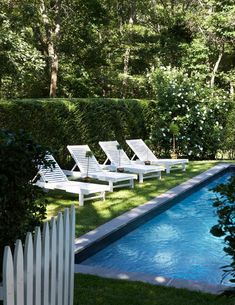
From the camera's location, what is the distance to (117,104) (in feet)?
47.9

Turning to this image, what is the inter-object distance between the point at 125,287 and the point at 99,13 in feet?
60.7

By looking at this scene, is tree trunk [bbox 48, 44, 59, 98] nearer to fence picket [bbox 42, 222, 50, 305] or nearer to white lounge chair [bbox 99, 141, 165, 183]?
white lounge chair [bbox 99, 141, 165, 183]

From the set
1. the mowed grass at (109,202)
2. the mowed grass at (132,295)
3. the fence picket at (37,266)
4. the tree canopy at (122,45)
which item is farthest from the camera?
the tree canopy at (122,45)

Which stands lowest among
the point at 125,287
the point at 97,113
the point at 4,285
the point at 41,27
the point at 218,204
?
the point at 125,287

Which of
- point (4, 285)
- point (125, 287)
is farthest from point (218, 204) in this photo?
point (125, 287)

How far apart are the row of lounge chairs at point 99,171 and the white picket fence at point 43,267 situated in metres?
3.55

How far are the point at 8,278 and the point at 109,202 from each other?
250 inches

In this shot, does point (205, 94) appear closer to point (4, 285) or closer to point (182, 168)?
point (182, 168)

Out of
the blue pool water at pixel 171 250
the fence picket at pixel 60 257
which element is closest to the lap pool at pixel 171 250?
the blue pool water at pixel 171 250

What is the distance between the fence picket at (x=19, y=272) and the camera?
106 inches

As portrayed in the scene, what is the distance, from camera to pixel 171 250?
7328mm

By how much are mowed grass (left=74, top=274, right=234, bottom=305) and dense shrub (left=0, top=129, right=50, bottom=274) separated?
1.22 m

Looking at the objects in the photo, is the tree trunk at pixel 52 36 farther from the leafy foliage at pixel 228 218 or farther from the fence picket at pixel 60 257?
the leafy foliage at pixel 228 218

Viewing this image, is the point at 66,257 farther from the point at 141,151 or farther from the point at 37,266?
the point at 141,151
